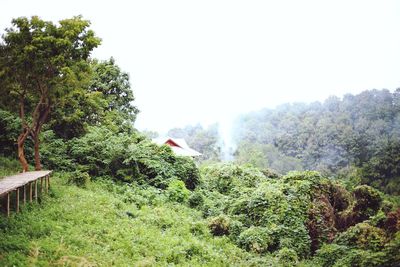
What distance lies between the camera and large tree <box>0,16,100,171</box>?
49.2 ft

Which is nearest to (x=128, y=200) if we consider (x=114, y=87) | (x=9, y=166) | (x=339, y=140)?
(x=9, y=166)

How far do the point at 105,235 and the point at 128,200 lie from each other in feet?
20.0

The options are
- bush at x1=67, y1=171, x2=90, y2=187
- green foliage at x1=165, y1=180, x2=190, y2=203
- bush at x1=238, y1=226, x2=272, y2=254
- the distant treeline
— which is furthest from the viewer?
the distant treeline

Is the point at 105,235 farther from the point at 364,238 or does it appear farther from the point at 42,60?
the point at 364,238

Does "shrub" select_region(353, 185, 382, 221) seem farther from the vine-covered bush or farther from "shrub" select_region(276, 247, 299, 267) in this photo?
the vine-covered bush

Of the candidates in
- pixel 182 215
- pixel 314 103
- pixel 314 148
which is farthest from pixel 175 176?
pixel 314 103

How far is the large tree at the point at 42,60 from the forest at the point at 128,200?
49mm

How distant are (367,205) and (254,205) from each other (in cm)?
608

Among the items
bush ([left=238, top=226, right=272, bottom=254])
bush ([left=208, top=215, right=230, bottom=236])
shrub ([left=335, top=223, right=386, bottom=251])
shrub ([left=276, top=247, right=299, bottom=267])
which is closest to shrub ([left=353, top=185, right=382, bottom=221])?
shrub ([left=335, top=223, right=386, bottom=251])

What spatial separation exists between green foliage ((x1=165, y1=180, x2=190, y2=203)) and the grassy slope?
189cm

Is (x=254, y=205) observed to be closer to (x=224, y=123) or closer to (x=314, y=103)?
(x=314, y=103)

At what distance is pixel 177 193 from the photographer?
2047cm

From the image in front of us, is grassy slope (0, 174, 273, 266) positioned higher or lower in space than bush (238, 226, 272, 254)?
higher

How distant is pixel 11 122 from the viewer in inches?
837
